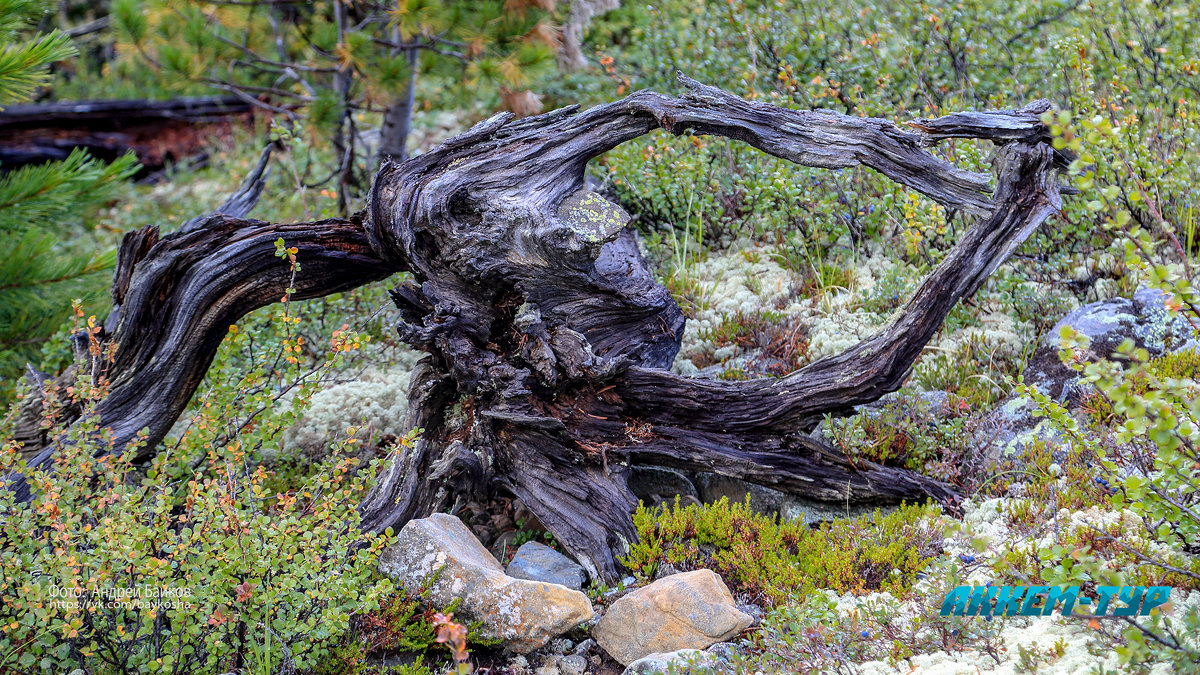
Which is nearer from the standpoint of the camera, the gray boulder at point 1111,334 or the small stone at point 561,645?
the small stone at point 561,645

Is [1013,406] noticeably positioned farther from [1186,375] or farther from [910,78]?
[910,78]

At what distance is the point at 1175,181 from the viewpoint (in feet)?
21.6

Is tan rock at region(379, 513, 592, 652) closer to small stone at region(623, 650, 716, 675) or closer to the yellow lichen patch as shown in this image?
small stone at region(623, 650, 716, 675)

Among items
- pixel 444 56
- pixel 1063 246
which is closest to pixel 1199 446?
pixel 1063 246

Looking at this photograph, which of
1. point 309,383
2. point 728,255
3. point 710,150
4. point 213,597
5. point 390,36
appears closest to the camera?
point 213,597

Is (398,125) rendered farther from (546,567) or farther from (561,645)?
(561,645)

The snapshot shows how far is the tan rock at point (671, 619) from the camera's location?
4348 millimetres

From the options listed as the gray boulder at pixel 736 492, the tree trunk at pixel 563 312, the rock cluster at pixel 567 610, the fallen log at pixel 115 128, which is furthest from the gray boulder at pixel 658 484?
the fallen log at pixel 115 128

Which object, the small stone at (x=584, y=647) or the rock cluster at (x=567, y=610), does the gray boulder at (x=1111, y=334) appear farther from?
the small stone at (x=584, y=647)

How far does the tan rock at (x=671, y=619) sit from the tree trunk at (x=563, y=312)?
26.7 inches

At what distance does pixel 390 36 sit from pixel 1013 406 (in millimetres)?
9027

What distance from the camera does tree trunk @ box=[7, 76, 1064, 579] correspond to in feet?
17.2

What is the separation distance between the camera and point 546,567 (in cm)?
514

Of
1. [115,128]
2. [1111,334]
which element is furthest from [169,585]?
[115,128]
